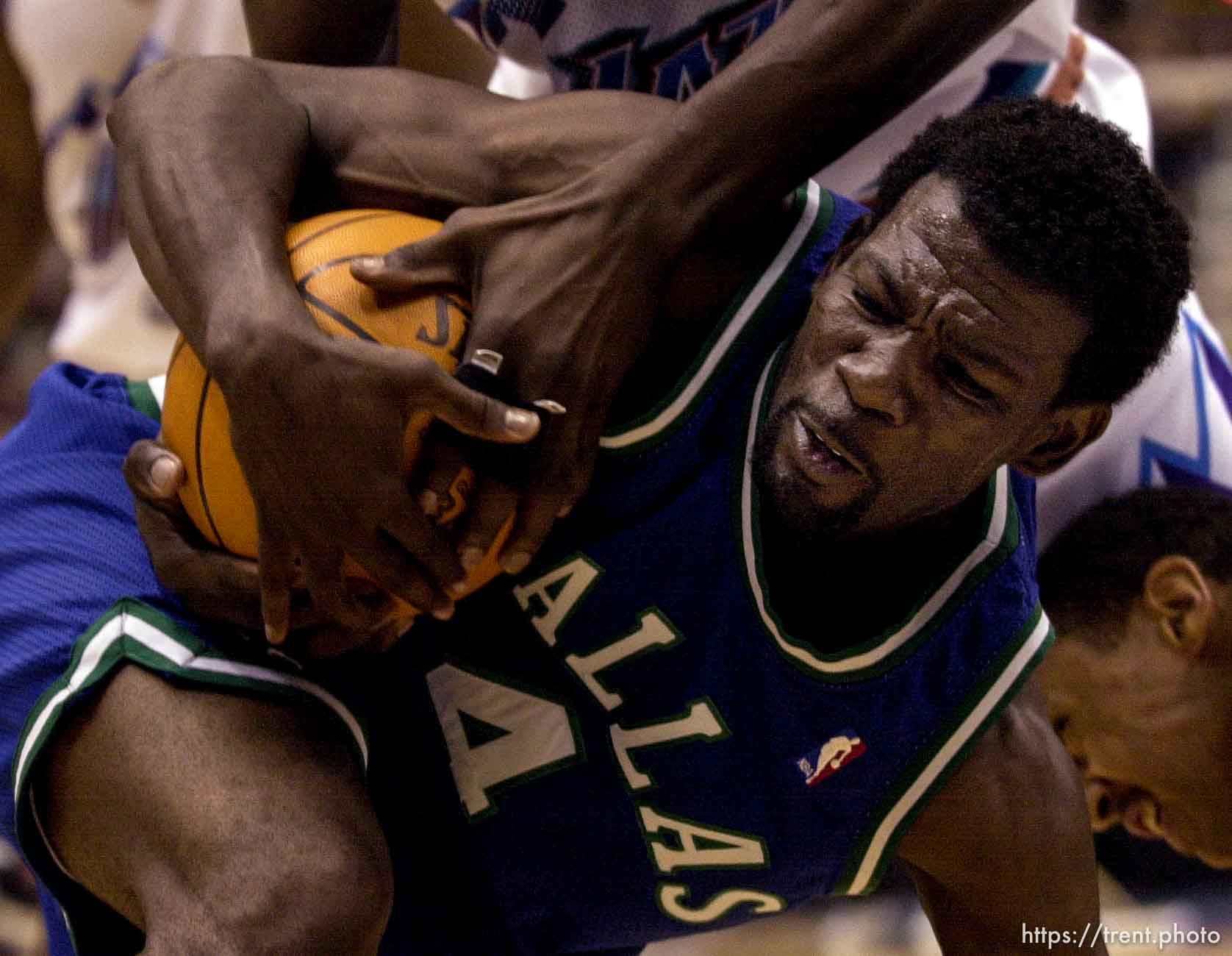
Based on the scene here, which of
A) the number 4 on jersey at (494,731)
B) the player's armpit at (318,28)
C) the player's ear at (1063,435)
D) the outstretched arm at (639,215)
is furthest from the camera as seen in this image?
the player's armpit at (318,28)

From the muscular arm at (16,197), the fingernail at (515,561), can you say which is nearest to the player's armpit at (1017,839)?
the fingernail at (515,561)

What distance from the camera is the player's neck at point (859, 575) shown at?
5.00 feet

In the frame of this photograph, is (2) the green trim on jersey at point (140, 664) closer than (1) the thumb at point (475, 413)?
No

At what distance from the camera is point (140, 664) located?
1420 millimetres

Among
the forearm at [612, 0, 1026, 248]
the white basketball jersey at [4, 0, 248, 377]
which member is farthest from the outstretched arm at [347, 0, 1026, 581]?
the white basketball jersey at [4, 0, 248, 377]

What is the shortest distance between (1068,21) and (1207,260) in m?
2.59

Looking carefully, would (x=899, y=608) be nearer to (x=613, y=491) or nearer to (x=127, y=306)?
(x=613, y=491)

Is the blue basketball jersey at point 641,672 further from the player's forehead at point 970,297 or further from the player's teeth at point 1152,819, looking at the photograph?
the player's teeth at point 1152,819

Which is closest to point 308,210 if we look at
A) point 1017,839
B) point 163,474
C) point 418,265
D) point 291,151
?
point 291,151

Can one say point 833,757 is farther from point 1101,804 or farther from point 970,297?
point 1101,804

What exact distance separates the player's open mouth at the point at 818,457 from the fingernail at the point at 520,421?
27cm

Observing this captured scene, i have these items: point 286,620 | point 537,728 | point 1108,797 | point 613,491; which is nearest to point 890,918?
point 1108,797

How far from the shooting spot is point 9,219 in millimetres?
2914

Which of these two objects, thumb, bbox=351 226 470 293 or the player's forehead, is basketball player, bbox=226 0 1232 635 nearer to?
thumb, bbox=351 226 470 293
